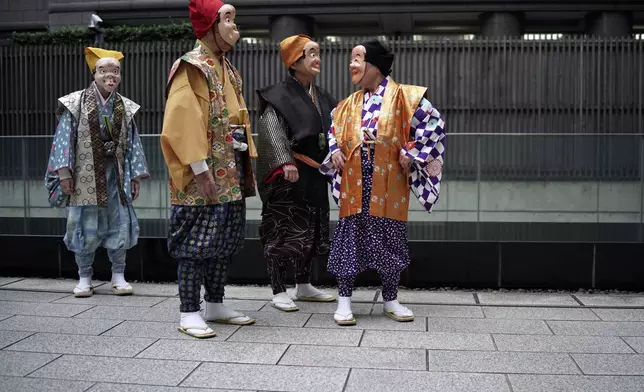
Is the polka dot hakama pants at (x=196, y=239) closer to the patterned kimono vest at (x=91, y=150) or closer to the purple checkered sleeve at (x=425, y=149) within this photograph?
the purple checkered sleeve at (x=425, y=149)

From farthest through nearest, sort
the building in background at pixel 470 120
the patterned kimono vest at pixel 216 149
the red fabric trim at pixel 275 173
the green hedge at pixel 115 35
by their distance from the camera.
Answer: the green hedge at pixel 115 35 → the building in background at pixel 470 120 → the red fabric trim at pixel 275 173 → the patterned kimono vest at pixel 216 149

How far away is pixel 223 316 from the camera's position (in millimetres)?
4652

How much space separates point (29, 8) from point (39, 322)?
1500 cm

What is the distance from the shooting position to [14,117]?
1345cm

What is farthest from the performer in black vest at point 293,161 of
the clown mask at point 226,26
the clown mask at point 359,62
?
the clown mask at point 226,26

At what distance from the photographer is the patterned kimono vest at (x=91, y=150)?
5477 millimetres

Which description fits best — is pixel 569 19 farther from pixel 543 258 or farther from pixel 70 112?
pixel 70 112

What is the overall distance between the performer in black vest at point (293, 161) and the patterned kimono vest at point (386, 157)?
0.36 metres

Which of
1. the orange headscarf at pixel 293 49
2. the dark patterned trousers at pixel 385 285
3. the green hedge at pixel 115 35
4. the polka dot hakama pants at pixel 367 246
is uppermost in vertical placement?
the green hedge at pixel 115 35

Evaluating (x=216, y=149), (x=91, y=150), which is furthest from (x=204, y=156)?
(x=91, y=150)

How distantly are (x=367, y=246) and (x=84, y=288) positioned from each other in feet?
7.45

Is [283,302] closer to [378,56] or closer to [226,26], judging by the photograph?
[378,56]

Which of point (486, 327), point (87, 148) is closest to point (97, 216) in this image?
point (87, 148)

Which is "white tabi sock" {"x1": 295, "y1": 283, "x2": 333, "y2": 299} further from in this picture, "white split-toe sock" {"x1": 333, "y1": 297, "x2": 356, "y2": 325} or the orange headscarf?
the orange headscarf
